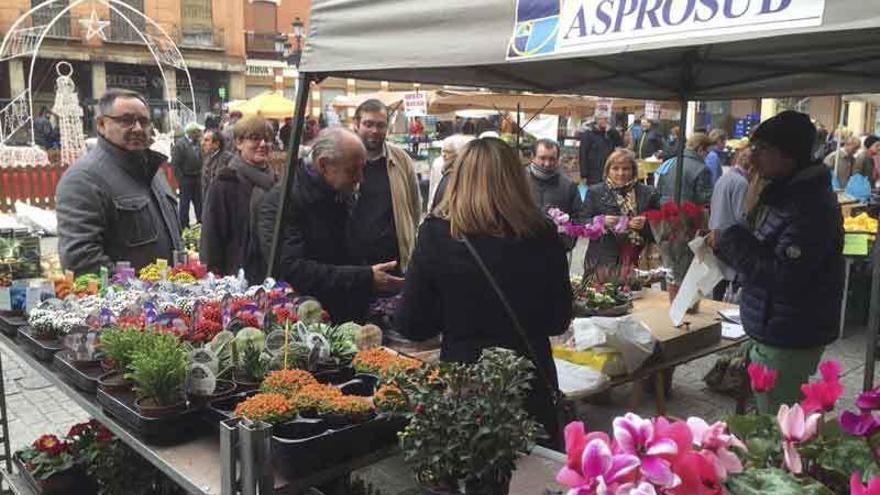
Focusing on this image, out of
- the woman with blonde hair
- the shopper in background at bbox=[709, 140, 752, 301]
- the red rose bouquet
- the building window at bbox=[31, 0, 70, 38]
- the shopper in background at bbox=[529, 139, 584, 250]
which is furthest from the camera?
the building window at bbox=[31, 0, 70, 38]

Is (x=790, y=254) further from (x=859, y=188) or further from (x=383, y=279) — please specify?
(x=859, y=188)

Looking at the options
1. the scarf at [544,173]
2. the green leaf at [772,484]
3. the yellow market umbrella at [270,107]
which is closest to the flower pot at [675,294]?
the scarf at [544,173]

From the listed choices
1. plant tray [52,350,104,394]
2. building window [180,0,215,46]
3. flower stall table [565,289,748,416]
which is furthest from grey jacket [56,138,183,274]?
building window [180,0,215,46]

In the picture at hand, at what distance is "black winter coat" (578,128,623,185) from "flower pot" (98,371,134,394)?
980cm

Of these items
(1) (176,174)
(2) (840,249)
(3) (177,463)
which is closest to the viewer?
(3) (177,463)

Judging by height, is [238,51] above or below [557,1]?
above

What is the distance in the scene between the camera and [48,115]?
2166cm

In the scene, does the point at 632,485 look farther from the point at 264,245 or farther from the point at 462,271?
the point at 264,245

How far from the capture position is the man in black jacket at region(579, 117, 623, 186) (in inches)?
437

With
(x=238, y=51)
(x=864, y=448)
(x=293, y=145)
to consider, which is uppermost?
(x=238, y=51)

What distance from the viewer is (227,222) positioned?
401cm

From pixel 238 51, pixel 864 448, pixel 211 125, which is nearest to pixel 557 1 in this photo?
pixel 864 448

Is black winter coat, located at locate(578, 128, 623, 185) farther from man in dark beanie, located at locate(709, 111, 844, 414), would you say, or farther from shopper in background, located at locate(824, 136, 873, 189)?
man in dark beanie, located at locate(709, 111, 844, 414)

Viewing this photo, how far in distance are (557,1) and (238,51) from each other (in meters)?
33.2
